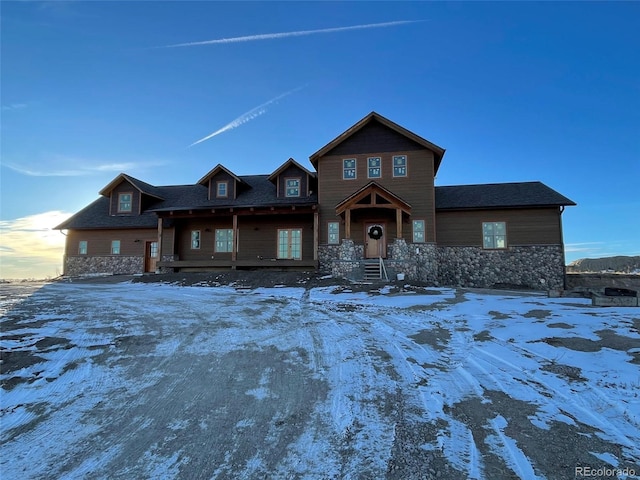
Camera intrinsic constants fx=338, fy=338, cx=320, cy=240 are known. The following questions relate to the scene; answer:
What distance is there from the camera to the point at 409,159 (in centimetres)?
1823

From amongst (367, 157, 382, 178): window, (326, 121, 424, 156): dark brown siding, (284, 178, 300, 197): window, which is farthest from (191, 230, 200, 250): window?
(367, 157, 382, 178): window

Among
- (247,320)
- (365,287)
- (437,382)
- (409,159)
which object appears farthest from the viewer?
(409,159)

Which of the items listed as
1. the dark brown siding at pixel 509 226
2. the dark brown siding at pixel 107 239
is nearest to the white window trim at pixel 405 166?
A: the dark brown siding at pixel 509 226

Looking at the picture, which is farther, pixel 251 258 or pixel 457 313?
pixel 251 258

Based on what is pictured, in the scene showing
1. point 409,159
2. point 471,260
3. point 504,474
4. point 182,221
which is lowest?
point 504,474

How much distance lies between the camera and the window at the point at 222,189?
71.2 ft

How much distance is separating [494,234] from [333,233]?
8.82m

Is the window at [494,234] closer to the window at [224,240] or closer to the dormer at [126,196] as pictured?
the window at [224,240]

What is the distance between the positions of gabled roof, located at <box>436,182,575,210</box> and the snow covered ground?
39.1 ft

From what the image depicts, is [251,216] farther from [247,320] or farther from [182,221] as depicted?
[247,320]

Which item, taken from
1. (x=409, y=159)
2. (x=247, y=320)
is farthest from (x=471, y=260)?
(x=247, y=320)

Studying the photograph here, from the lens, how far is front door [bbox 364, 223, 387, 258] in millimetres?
18062

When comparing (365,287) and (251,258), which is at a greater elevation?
(251,258)

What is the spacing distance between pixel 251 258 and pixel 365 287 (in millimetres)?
8989
